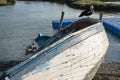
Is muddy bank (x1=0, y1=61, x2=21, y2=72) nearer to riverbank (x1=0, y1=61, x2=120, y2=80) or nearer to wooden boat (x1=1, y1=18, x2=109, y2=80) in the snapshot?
riverbank (x1=0, y1=61, x2=120, y2=80)

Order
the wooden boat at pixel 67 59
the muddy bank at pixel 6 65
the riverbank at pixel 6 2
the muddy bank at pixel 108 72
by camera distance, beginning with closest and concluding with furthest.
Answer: the wooden boat at pixel 67 59 → the muddy bank at pixel 108 72 → the muddy bank at pixel 6 65 → the riverbank at pixel 6 2

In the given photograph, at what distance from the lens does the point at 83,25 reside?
12430mm

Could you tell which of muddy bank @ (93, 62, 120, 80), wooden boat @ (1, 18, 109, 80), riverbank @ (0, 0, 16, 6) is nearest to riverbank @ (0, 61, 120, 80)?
muddy bank @ (93, 62, 120, 80)

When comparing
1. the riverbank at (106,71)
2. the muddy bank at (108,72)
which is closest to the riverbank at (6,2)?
the riverbank at (106,71)

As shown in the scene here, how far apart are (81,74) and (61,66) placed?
3.66ft

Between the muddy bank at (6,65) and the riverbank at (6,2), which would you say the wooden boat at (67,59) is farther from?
the riverbank at (6,2)

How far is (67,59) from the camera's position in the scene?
8734 millimetres

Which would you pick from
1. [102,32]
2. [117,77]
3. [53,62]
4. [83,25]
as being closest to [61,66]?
[53,62]

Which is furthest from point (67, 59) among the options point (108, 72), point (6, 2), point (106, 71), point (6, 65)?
point (6, 2)

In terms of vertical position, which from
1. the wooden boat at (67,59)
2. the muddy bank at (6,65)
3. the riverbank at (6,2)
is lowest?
the riverbank at (6,2)

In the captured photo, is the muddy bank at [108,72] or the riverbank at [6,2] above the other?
the muddy bank at [108,72]

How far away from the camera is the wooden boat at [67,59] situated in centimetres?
784

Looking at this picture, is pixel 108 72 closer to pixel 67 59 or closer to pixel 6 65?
pixel 6 65

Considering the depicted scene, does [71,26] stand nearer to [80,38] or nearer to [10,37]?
[80,38]
